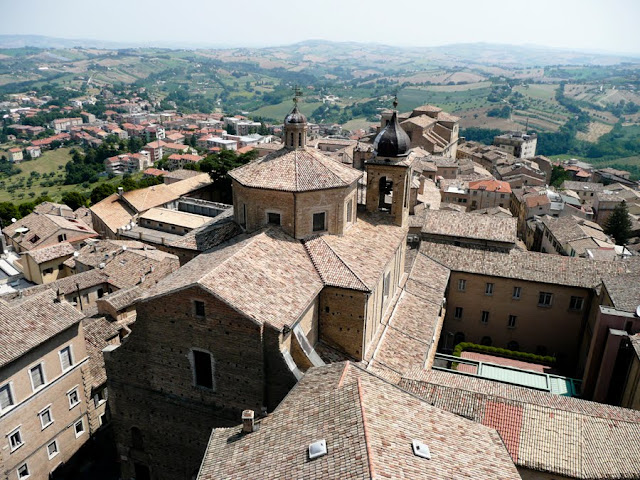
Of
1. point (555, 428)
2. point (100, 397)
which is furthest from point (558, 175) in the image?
point (100, 397)

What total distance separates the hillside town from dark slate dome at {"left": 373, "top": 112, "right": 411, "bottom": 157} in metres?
0.13

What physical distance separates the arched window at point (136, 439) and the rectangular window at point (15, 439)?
5874 millimetres

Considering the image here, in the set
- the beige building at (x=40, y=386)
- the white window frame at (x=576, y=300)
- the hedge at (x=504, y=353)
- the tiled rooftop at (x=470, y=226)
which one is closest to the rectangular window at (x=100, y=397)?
the beige building at (x=40, y=386)

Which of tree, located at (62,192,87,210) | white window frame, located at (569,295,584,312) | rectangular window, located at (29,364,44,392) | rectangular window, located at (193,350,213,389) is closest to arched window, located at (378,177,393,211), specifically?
white window frame, located at (569,295,584,312)

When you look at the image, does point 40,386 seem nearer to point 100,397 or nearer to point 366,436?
point 100,397

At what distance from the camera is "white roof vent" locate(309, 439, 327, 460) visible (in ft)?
50.9

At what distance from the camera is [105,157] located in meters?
170

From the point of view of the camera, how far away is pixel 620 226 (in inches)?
2810

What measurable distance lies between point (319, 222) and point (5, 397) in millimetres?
18900

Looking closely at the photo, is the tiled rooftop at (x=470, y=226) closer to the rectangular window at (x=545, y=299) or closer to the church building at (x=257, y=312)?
the rectangular window at (x=545, y=299)

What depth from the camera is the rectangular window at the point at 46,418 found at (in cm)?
2831

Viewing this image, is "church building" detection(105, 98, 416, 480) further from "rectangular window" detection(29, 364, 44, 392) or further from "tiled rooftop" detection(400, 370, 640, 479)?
"tiled rooftop" detection(400, 370, 640, 479)

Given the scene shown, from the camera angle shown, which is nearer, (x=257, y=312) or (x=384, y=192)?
(x=257, y=312)

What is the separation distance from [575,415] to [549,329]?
732 inches
